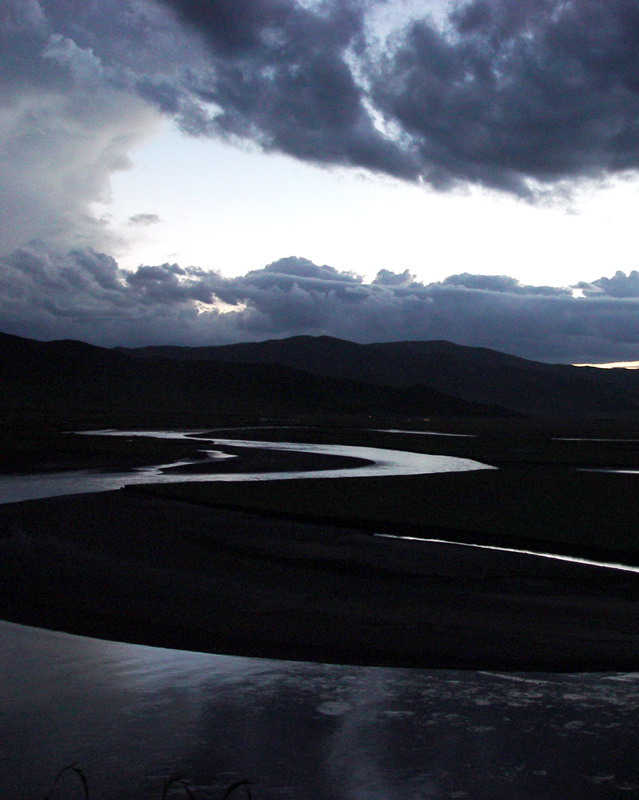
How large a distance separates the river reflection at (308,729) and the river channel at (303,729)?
2 centimetres

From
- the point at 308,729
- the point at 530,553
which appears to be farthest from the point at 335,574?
the point at 308,729

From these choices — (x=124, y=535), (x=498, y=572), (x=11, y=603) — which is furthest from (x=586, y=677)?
(x=124, y=535)

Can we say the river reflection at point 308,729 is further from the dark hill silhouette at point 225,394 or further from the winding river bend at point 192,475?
the dark hill silhouette at point 225,394

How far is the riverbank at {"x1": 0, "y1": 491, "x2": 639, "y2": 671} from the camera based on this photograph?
34.5 ft

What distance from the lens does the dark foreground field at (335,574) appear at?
10.8 metres

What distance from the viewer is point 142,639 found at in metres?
11.0

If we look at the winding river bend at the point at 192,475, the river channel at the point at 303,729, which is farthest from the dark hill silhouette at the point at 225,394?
the river channel at the point at 303,729

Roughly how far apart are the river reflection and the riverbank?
85cm

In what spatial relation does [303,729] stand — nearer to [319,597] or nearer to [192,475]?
[319,597]

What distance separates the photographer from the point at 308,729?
7.81m

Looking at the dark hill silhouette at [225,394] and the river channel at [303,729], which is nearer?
the river channel at [303,729]

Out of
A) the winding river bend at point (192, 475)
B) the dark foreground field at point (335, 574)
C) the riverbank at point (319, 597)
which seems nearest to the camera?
the riverbank at point (319, 597)

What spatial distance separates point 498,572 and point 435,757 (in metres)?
8.33

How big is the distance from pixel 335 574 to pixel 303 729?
706 cm
